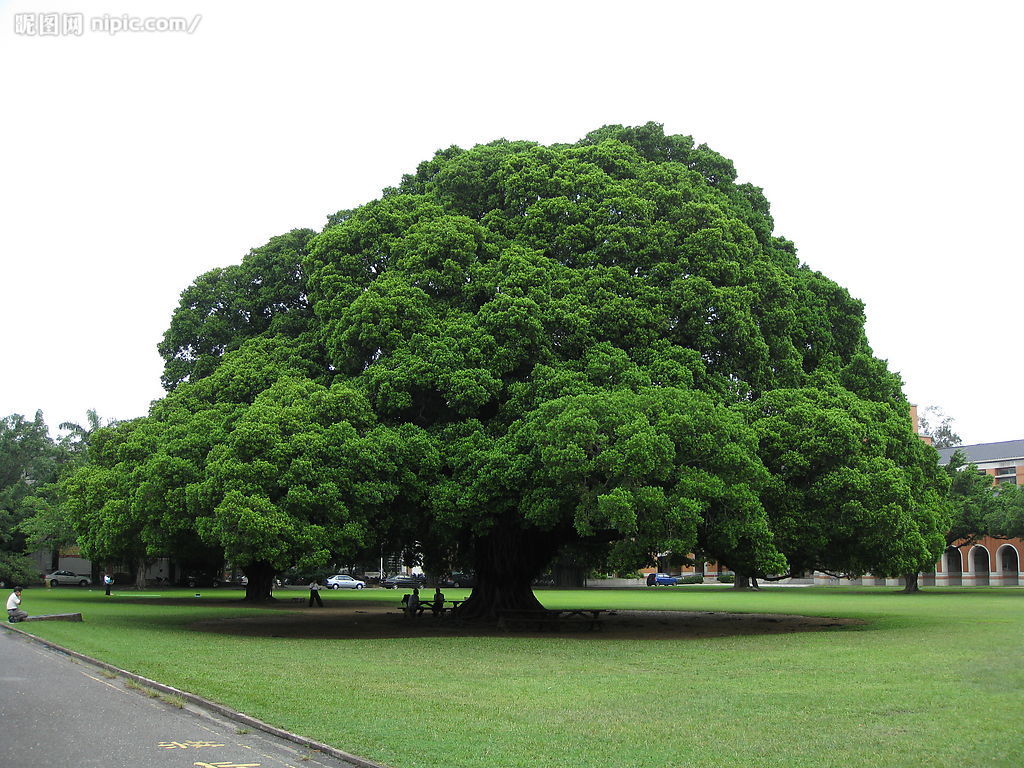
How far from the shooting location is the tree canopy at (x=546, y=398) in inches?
787

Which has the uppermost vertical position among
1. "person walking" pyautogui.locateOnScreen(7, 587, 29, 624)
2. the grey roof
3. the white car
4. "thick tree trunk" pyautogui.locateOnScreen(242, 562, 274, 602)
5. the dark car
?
the grey roof

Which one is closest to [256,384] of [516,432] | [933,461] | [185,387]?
[185,387]

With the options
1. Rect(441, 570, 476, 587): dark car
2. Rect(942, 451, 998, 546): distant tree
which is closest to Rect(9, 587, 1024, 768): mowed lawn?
Rect(942, 451, 998, 546): distant tree

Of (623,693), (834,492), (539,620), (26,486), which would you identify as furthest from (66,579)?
(623,693)

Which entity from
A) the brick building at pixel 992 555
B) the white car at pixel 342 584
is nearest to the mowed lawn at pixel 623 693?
the white car at pixel 342 584

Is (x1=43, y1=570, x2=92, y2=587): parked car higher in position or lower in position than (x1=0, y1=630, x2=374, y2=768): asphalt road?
lower

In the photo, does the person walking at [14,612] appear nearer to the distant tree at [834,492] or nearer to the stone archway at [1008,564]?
the distant tree at [834,492]

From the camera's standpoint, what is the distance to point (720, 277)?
2470 cm

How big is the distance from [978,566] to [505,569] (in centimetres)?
5811

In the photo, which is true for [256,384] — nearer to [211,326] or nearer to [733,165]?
[211,326]

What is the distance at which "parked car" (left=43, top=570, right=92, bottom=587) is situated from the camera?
60.7m

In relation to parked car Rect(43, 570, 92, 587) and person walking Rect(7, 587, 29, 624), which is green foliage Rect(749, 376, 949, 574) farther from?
parked car Rect(43, 570, 92, 587)

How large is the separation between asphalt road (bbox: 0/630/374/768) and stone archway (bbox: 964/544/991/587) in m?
70.9

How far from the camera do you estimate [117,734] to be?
9359mm
